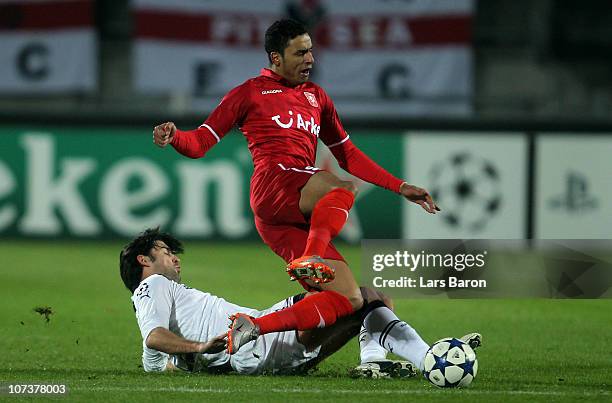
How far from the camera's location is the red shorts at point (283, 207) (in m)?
5.92

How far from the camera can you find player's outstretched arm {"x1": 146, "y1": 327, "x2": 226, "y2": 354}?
17.8 ft

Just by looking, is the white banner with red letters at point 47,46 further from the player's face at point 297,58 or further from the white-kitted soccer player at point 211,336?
the white-kitted soccer player at point 211,336

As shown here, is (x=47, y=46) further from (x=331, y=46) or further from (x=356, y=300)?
(x=356, y=300)

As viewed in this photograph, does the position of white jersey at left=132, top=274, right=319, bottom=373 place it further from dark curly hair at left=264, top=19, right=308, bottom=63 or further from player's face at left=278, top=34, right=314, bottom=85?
dark curly hair at left=264, top=19, right=308, bottom=63

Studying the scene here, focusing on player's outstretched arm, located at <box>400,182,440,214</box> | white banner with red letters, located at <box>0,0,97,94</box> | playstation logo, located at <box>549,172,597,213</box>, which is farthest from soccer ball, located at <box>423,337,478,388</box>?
white banner with red letters, located at <box>0,0,97,94</box>

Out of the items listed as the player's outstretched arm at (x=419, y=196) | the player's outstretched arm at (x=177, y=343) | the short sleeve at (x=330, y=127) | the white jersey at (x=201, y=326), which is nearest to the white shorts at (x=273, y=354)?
the white jersey at (x=201, y=326)

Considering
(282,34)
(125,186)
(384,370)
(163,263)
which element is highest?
(282,34)

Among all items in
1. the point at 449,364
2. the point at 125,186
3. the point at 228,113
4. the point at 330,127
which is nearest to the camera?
the point at 449,364

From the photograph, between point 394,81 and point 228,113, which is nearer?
point 228,113

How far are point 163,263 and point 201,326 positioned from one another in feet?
1.52

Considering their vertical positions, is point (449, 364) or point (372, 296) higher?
point (372, 296)

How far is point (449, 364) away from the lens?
212 inches

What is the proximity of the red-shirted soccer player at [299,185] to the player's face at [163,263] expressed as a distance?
1.58 ft

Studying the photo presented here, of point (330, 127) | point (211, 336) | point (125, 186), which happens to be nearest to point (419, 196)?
point (330, 127)
